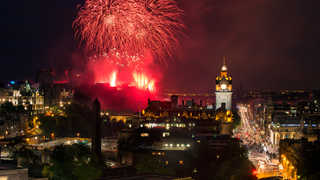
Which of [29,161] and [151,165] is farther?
[151,165]

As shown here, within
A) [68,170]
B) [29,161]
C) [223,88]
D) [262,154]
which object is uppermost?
[223,88]

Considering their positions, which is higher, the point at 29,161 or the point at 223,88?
the point at 223,88

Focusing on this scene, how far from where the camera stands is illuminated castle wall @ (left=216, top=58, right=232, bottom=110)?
6373 inches

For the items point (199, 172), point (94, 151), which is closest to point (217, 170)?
point (199, 172)

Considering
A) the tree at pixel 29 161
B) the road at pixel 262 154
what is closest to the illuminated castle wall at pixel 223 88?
the road at pixel 262 154

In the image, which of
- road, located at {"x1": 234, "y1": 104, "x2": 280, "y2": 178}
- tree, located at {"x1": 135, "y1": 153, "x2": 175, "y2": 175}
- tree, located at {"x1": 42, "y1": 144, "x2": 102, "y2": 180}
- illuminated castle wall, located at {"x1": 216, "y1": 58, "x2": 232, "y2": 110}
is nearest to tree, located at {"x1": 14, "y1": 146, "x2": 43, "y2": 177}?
tree, located at {"x1": 42, "y1": 144, "x2": 102, "y2": 180}

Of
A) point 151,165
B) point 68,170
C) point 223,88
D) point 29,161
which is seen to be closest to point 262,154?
point 151,165

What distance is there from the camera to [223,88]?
164m

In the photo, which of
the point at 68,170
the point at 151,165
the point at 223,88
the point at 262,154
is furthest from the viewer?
the point at 223,88

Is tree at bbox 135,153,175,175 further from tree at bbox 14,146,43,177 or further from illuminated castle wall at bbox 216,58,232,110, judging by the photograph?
illuminated castle wall at bbox 216,58,232,110

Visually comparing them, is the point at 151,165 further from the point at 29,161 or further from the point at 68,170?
the point at 29,161

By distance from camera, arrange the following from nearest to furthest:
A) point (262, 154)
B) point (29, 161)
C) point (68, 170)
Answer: point (68, 170)
point (29, 161)
point (262, 154)

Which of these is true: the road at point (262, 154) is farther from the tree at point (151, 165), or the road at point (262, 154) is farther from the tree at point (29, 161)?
the tree at point (29, 161)

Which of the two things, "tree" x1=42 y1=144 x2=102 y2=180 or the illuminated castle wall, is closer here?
"tree" x1=42 y1=144 x2=102 y2=180
